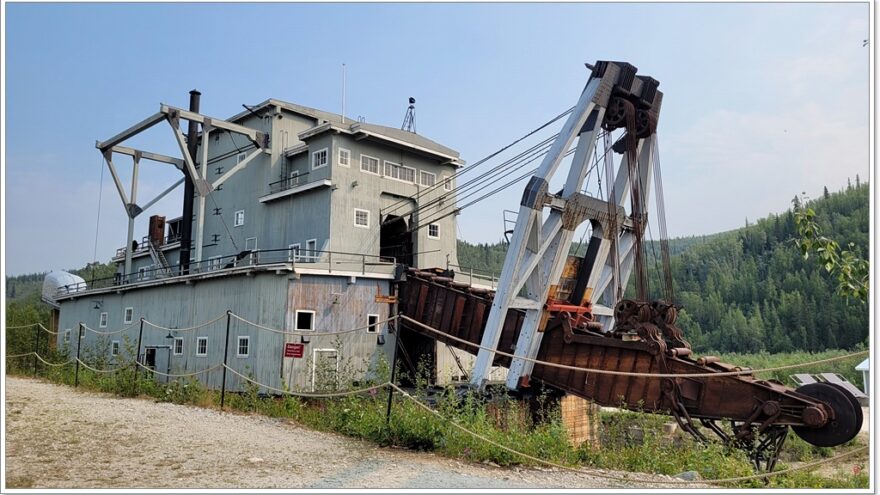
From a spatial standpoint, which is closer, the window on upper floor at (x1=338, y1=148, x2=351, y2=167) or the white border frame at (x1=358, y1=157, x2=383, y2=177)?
the window on upper floor at (x1=338, y1=148, x2=351, y2=167)

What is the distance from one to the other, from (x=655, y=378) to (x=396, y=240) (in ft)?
52.0

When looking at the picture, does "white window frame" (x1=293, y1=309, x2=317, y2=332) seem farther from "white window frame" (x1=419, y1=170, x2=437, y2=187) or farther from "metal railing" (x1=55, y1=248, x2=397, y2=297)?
"white window frame" (x1=419, y1=170, x2=437, y2=187)

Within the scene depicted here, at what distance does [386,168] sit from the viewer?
26734 millimetres

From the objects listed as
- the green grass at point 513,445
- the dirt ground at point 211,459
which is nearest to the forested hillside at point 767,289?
the green grass at point 513,445

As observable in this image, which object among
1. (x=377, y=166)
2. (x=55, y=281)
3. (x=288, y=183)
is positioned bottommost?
(x=55, y=281)

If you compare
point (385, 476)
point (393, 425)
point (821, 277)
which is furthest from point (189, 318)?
point (821, 277)

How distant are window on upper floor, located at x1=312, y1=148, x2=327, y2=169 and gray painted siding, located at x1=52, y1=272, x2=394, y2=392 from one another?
6228 mm

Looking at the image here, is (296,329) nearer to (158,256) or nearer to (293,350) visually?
(293,350)

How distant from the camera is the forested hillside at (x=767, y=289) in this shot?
8031 centimetres

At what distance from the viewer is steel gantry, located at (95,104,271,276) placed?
84.3 ft

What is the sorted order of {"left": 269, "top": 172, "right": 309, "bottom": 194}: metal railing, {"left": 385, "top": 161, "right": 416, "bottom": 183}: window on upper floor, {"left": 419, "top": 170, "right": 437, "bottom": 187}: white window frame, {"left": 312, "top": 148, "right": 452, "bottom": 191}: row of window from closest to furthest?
{"left": 312, "top": 148, "right": 452, "bottom": 191}: row of window → {"left": 269, "top": 172, "right": 309, "bottom": 194}: metal railing → {"left": 385, "top": 161, "right": 416, "bottom": 183}: window on upper floor → {"left": 419, "top": 170, "right": 437, "bottom": 187}: white window frame

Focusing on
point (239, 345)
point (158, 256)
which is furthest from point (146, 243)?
point (239, 345)

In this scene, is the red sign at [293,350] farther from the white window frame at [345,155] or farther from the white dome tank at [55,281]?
the white dome tank at [55,281]

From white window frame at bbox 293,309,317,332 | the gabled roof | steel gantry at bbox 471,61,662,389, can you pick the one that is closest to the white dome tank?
the gabled roof
